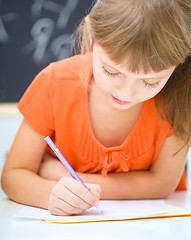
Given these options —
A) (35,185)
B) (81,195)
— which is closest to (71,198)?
(81,195)

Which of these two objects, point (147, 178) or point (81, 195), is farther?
point (147, 178)

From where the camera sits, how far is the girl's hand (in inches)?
26.4

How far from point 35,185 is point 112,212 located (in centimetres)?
A: 18

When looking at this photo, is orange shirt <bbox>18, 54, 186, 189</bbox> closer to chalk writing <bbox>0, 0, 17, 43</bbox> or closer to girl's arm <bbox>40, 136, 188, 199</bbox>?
girl's arm <bbox>40, 136, 188, 199</bbox>

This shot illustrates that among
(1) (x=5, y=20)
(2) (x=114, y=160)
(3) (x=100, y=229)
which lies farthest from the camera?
(1) (x=5, y=20)

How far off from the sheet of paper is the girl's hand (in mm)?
13

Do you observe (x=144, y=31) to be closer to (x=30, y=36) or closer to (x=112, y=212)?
(x=112, y=212)

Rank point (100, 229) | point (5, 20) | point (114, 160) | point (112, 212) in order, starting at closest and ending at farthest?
point (100, 229)
point (112, 212)
point (114, 160)
point (5, 20)

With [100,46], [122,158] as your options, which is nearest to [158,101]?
[122,158]

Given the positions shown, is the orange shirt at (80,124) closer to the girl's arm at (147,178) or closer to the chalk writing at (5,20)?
the girl's arm at (147,178)

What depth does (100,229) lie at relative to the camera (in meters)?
0.59

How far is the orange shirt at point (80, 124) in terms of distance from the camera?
2.86 ft

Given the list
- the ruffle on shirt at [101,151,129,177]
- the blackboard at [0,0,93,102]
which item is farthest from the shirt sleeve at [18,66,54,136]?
the blackboard at [0,0,93,102]

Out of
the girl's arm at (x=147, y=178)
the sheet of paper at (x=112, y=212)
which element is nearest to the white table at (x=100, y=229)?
the sheet of paper at (x=112, y=212)
